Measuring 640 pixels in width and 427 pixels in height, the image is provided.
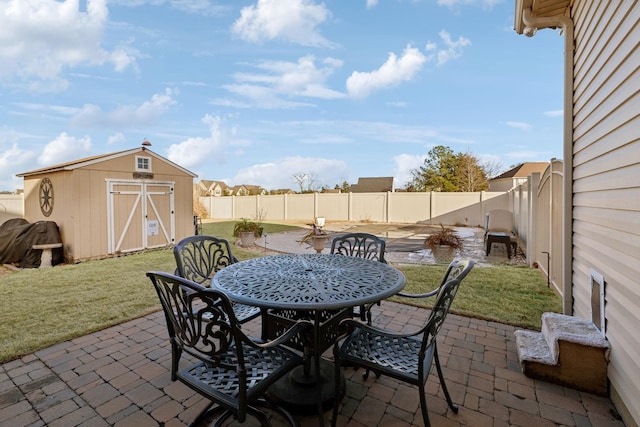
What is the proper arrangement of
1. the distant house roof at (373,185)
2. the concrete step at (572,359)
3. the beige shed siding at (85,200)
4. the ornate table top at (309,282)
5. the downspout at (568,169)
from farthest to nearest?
the distant house roof at (373,185), the beige shed siding at (85,200), the downspout at (568,169), the concrete step at (572,359), the ornate table top at (309,282)

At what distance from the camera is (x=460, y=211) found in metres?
14.2

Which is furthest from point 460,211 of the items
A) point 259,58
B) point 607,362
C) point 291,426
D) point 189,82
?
point 291,426

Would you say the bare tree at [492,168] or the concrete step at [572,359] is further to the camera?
the bare tree at [492,168]

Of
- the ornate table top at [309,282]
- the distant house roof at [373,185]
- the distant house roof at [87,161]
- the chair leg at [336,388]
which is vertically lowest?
the chair leg at [336,388]

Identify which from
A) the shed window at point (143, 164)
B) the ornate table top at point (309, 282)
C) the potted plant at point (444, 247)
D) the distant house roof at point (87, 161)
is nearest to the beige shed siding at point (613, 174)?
the ornate table top at point (309, 282)

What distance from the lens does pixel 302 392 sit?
184 cm

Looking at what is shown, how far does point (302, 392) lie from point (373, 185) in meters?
27.3

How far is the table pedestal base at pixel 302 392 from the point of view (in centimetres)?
174

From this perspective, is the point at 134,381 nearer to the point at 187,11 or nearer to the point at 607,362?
the point at 607,362

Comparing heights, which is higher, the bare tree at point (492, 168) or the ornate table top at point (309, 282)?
the bare tree at point (492, 168)

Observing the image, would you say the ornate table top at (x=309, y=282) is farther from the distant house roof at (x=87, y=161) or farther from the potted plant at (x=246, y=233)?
the potted plant at (x=246, y=233)

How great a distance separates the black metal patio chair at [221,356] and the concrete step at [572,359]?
1643 mm

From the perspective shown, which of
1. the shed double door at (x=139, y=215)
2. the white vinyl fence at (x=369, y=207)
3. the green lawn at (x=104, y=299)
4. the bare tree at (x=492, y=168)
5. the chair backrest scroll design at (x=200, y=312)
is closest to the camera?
the chair backrest scroll design at (x=200, y=312)

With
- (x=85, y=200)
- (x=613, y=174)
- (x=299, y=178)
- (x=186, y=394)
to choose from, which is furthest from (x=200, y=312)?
(x=299, y=178)
